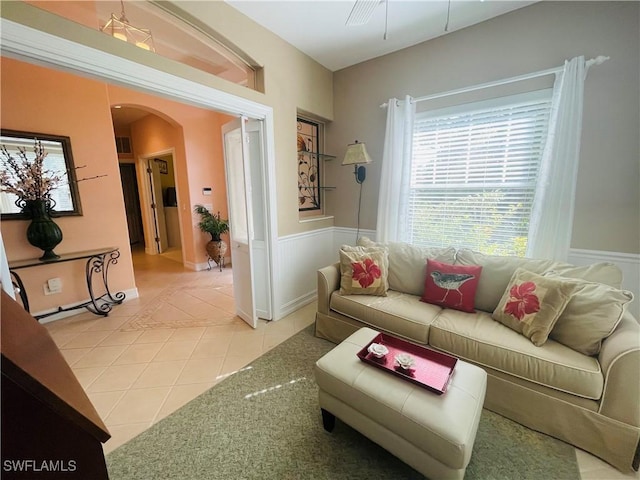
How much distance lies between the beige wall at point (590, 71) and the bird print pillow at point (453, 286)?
1.01 metres

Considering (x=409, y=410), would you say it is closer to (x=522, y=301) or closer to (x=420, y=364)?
(x=420, y=364)

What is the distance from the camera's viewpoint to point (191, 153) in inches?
180

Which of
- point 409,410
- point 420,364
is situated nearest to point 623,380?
point 420,364

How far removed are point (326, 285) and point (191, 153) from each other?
3.71 m

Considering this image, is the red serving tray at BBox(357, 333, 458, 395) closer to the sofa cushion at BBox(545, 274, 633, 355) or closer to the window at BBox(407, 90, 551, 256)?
the sofa cushion at BBox(545, 274, 633, 355)

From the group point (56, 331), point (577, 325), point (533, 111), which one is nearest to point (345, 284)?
point (577, 325)

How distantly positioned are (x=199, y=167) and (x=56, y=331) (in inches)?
122

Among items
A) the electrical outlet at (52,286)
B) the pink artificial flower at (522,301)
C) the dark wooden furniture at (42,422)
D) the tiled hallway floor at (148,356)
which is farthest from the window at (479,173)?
the electrical outlet at (52,286)

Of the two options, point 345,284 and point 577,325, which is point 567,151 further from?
point 345,284

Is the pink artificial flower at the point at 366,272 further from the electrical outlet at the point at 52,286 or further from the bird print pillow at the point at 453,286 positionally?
the electrical outlet at the point at 52,286

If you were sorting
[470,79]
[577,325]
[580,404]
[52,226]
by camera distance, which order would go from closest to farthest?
1. [580,404]
2. [577,325]
3. [470,79]
4. [52,226]

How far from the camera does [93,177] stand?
3.12 meters

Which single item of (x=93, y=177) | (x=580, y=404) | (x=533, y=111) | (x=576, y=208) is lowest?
(x=580, y=404)

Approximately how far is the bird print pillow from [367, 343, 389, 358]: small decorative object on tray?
87 centimetres
